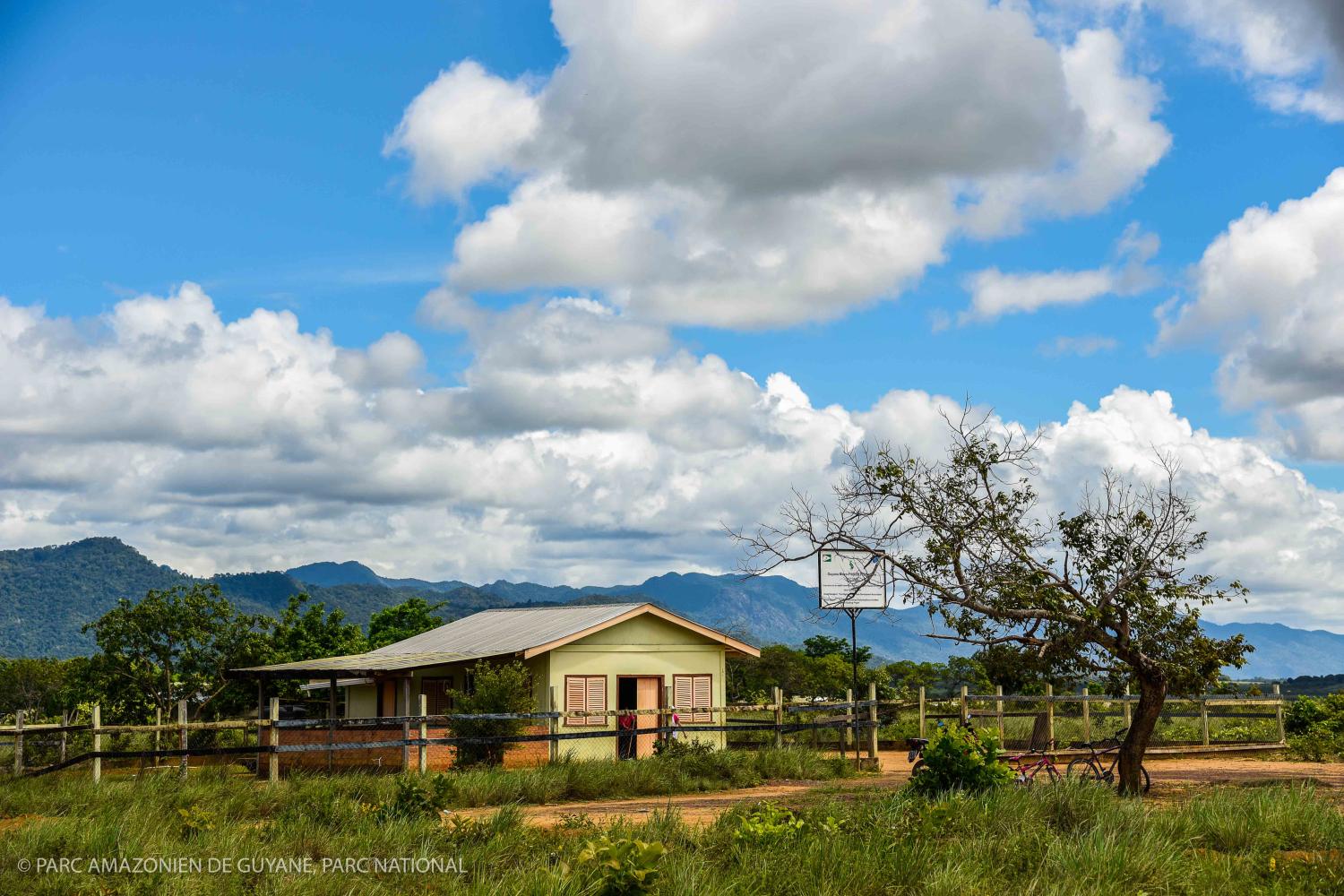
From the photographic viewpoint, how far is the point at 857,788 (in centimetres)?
2228

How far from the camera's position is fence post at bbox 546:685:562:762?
25.3 metres

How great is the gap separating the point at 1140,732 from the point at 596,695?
16.3 m

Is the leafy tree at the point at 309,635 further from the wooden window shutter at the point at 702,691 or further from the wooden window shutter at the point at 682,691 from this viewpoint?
the wooden window shutter at the point at 702,691

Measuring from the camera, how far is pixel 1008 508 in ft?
59.7

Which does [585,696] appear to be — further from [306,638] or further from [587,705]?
[306,638]

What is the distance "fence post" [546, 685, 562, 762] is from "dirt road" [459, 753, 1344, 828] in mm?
4217

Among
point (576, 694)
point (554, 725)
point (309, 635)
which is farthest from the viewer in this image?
point (309, 635)

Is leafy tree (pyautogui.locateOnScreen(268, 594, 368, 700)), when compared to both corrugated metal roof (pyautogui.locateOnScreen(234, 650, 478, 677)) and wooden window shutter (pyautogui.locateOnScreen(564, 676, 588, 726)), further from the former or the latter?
wooden window shutter (pyautogui.locateOnScreen(564, 676, 588, 726))

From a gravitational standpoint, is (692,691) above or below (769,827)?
below

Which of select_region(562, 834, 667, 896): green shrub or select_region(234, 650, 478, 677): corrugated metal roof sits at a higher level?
select_region(234, 650, 478, 677): corrugated metal roof

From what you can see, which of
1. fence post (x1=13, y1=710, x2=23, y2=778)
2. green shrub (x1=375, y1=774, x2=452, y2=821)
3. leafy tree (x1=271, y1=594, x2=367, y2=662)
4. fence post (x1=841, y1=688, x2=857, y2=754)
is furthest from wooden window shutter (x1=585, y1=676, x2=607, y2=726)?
green shrub (x1=375, y1=774, x2=452, y2=821)

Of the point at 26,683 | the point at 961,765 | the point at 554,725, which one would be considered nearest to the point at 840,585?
the point at 554,725

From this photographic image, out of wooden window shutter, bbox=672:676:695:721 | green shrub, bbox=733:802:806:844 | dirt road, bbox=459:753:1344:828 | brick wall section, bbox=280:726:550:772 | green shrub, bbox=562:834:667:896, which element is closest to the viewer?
green shrub, bbox=562:834:667:896

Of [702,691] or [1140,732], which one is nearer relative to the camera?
[1140,732]
